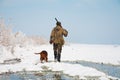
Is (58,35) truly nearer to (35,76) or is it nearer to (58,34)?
(58,34)

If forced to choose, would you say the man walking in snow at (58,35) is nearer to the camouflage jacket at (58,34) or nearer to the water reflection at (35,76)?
the camouflage jacket at (58,34)

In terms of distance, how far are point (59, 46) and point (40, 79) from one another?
23.4 ft

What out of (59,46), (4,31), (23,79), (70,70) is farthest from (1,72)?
(4,31)

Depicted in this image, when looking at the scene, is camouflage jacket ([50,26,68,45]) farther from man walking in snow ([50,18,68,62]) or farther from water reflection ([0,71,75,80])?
water reflection ([0,71,75,80])

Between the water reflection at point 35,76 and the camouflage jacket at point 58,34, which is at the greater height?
the camouflage jacket at point 58,34

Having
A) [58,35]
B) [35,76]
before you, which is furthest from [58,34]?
[35,76]

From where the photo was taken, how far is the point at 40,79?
1588 centimetres

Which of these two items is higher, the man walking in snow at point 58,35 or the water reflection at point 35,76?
the man walking in snow at point 58,35

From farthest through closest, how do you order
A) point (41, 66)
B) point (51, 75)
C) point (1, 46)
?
point (1, 46) → point (41, 66) → point (51, 75)

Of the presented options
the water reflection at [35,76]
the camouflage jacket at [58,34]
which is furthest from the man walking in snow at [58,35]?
the water reflection at [35,76]

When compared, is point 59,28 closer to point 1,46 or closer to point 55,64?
point 55,64

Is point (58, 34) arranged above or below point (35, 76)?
above

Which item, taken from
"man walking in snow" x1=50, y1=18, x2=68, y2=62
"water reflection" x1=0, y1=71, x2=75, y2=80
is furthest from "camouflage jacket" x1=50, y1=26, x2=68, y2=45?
"water reflection" x1=0, y1=71, x2=75, y2=80

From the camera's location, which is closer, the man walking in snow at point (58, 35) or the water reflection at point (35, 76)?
the water reflection at point (35, 76)
